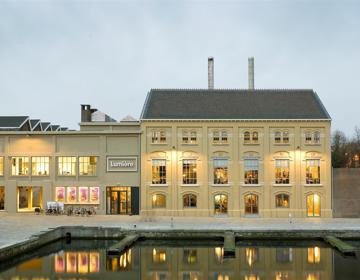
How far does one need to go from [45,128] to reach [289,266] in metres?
45.9

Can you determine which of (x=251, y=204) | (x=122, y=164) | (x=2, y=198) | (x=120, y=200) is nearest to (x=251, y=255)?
(x=251, y=204)

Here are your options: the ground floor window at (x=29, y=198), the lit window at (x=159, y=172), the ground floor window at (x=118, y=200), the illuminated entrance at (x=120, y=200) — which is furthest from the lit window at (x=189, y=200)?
the ground floor window at (x=29, y=198)

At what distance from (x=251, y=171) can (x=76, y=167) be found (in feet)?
51.7

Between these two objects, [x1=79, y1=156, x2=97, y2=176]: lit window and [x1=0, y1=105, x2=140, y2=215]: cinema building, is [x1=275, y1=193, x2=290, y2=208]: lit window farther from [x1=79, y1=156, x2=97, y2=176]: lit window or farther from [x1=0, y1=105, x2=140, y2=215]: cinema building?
[x1=79, y1=156, x2=97, y2=176]: lit window

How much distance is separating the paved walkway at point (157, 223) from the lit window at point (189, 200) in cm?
178

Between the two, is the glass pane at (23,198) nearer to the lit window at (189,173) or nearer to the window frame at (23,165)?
the window frame at (23,165)

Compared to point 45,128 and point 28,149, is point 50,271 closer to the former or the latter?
point 28,149

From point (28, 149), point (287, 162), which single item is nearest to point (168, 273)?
point (287, 162)

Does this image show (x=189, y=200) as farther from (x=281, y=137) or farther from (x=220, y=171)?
(x=281, y=137)

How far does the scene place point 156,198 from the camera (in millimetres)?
44469

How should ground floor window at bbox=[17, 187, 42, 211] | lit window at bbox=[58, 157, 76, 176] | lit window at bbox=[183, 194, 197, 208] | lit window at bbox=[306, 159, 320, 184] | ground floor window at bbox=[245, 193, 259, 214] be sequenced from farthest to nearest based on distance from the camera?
ground floor window at bbox=[17, 187, 42, 211]
lit window at bbox=[58, 157, 76, 176]
lit window at bbox=[183, 194, 197, 208]
ground floor window at bbox=[245, 193, 259, 214]
lit window at bbox=[306, 159, 320, 184]

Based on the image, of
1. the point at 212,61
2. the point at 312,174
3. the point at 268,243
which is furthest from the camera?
the point at 212,61

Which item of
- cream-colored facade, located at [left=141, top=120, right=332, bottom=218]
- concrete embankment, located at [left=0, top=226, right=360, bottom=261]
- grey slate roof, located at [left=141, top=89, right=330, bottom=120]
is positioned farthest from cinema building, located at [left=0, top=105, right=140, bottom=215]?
concrete embankment, located at [left=0, top=226, right=360, bottom=261]

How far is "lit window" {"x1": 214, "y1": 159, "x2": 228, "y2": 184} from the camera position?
44.5 metres
